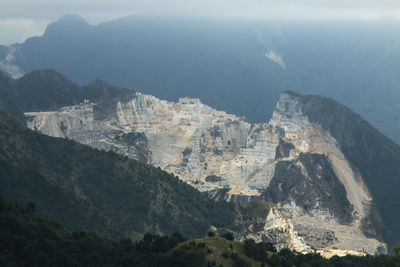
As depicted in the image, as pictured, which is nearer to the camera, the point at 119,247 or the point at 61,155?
the point at 119,247

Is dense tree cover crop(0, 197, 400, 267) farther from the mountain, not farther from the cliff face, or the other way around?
the mountain

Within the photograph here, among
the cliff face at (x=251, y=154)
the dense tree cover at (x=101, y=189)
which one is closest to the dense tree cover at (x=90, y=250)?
the dense tree cover at (x=101, y=189)

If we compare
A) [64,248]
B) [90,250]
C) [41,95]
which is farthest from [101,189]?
[41,95]

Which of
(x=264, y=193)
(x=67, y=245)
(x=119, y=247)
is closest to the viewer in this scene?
(x=67, y=245)

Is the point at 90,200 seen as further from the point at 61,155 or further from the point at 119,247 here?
the point at 119,247

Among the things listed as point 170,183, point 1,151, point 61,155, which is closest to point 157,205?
point 170,183

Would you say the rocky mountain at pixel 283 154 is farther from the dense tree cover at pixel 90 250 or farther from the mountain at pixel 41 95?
the dense tree cover at pixel 90 250
